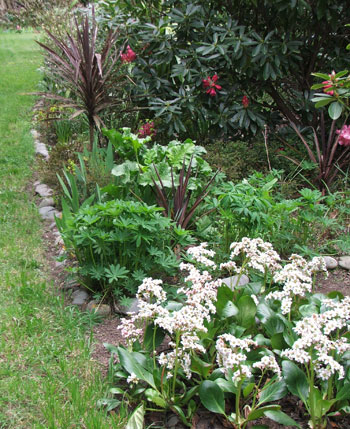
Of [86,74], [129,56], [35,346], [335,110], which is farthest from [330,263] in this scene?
[129,56]

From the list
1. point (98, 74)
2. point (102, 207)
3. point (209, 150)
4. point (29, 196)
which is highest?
point (98, 74)

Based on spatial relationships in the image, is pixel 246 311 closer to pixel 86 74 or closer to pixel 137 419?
pixel 137 419

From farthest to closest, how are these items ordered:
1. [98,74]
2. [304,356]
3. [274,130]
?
[274,130], [98,74], [304,356]

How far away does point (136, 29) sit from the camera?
504cm

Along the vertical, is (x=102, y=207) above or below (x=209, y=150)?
above

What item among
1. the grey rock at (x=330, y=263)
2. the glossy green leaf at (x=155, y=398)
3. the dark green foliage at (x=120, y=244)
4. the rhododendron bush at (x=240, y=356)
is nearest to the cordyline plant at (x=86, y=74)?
the dark green foliage at (x=120, y=244)

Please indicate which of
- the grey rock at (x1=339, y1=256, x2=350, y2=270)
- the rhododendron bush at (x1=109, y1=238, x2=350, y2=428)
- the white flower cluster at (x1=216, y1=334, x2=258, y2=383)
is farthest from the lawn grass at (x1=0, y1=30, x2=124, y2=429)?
the grey rock at (x1=339, y1=256, x2=350, y2=270)

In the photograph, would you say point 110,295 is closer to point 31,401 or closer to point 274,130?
point 31,401

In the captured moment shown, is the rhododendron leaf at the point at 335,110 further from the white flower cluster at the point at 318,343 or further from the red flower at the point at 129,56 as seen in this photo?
the red flower at the point at 129,56

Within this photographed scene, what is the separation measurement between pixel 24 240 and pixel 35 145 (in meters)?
2.51

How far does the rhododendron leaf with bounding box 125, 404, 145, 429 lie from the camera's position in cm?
186

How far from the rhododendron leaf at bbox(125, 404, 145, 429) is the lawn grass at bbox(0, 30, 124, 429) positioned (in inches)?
2.4

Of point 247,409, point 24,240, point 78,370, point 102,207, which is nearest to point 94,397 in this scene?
point 78,370

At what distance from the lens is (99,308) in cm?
273
